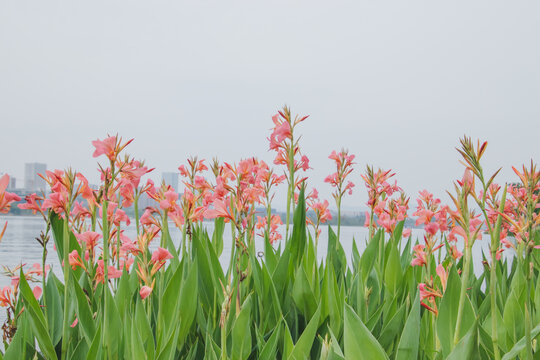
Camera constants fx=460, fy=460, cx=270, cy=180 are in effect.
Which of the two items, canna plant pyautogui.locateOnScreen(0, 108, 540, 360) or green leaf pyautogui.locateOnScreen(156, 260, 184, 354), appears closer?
canna plant pyautogui.locateOnScreen(0, 108, 540, 360)

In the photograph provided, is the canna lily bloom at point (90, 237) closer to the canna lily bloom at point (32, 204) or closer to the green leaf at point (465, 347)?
the canna lily bloom at point (32, 204)

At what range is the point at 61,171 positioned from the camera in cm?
103

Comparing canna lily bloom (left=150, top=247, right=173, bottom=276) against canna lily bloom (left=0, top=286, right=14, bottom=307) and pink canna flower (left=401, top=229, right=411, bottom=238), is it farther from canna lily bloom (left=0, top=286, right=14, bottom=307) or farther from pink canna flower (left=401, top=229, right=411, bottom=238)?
pink canna flower (left=401, top=229, right=411, bottom=238)

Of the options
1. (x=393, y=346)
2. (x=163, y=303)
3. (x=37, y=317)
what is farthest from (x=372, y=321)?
(x=37, y=317)

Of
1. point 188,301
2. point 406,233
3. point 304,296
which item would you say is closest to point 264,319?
point 304,296

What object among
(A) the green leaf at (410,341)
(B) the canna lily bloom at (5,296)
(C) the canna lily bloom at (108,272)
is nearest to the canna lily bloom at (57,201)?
(C) the canna lily bloom at (108,272)

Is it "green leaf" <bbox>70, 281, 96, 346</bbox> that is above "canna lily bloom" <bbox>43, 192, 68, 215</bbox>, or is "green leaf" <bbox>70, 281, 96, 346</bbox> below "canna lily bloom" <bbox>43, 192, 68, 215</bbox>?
below

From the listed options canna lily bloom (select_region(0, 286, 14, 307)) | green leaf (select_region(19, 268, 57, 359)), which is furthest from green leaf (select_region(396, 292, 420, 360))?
canna lily bloom (select_region(0, 286, 14, 307))

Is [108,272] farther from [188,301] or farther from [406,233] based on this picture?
[406,233]

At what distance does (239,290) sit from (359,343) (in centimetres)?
30

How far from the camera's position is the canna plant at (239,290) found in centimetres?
80

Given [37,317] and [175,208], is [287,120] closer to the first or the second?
[175,208]

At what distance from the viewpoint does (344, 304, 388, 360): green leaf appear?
0.79m

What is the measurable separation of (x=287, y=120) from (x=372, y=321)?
0.60m
